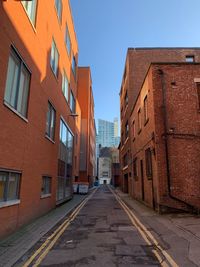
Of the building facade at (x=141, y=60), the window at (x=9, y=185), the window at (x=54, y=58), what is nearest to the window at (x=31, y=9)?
the window at (x=54, y=58)

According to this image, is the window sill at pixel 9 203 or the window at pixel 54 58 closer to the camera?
the window sill at pixel 9 203

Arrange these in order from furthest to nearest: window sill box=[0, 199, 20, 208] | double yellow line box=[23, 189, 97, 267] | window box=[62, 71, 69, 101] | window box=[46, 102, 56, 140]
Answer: window box=[62, 71, 69, 101] < window box=[46, 102, 56, 140] < window sill box=[0, 199, 20, 208] < double yellow line box=[23, 189, 97, 267]


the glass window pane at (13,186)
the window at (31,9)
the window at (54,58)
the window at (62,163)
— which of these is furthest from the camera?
the window at (62,163)

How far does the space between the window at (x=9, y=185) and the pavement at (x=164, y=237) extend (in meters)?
1.24

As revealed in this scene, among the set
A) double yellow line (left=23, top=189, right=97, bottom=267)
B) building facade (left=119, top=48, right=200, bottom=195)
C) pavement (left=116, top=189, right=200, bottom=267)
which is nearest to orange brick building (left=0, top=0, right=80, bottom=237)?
double yellow line (left=23, top=189, right=97, bottom=267)

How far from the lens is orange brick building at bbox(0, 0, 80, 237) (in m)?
7.45

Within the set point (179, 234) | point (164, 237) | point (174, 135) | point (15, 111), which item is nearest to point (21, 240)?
point (15, 111)

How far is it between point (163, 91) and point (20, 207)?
9787 mm

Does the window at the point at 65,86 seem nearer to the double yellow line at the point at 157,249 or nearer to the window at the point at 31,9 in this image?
the window at the point at 31,9

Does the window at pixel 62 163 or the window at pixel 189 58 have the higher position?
the window at pixel 189 58

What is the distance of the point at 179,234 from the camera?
25.9 ft

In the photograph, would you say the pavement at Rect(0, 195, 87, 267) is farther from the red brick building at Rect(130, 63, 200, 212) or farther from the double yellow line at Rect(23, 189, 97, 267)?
the red brick building at Rect(130, 63, 200, 212)

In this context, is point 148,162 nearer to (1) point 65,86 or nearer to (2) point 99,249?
(1) point 65,86

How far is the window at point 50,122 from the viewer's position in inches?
537
